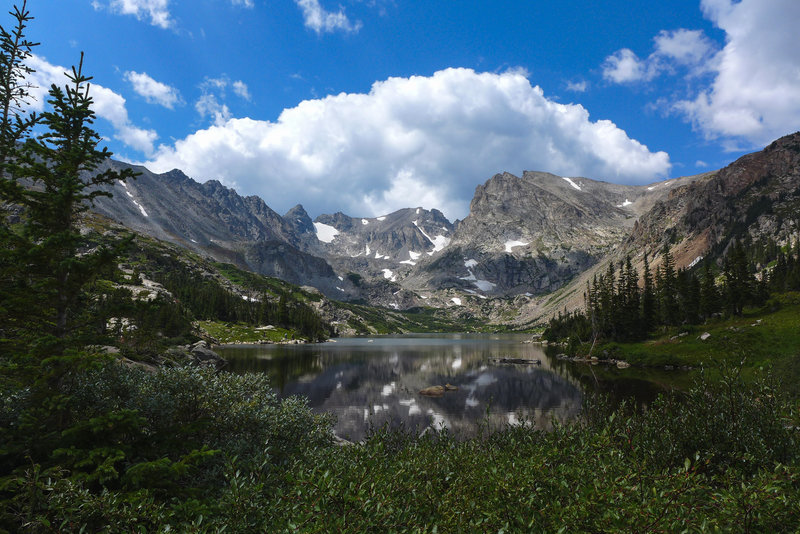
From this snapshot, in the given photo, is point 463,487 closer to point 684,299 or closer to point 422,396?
point 422,396

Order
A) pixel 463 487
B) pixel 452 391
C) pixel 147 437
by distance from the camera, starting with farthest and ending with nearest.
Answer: pixel 452 391 < pixel 147 437 < pixel 463 487

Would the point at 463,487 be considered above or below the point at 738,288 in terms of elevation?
below

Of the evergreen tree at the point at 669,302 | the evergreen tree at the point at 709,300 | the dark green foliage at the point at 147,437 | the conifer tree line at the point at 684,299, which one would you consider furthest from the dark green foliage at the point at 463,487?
the evergreen tree at the point at 669,302

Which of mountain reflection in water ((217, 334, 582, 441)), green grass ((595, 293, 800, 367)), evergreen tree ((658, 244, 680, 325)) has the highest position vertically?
evergreen tree ((658, 244, 680, 325))

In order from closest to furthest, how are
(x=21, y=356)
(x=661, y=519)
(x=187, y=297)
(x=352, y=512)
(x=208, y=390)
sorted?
(x=661, y=519), (x=352, y=512), (x=21, y=356), (x=208, y=390), (x=187, y=297)

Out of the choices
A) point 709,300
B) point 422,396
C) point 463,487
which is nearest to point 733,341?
point 709,300

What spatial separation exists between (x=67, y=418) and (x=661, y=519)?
18086mm

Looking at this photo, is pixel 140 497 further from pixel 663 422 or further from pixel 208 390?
pixel 663 422

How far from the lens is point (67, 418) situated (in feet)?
44.0

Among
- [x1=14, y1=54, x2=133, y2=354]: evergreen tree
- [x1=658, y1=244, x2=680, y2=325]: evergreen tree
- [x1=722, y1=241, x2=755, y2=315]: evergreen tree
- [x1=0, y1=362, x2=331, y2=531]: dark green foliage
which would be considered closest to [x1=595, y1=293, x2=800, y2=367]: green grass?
[x1=722, y1=241, x2=755, y2=315]: evergreen tree

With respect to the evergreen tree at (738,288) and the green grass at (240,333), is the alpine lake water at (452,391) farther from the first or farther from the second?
the green grass at (240,333)

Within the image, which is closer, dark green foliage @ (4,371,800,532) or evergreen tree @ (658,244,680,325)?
dark green foliage @ (4,371,800,532)

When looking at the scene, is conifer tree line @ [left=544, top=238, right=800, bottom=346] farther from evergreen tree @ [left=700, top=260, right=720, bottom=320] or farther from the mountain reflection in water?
the mountain reflection in water

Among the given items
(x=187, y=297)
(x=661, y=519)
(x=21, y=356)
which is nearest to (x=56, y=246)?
(x=21, y=356)
